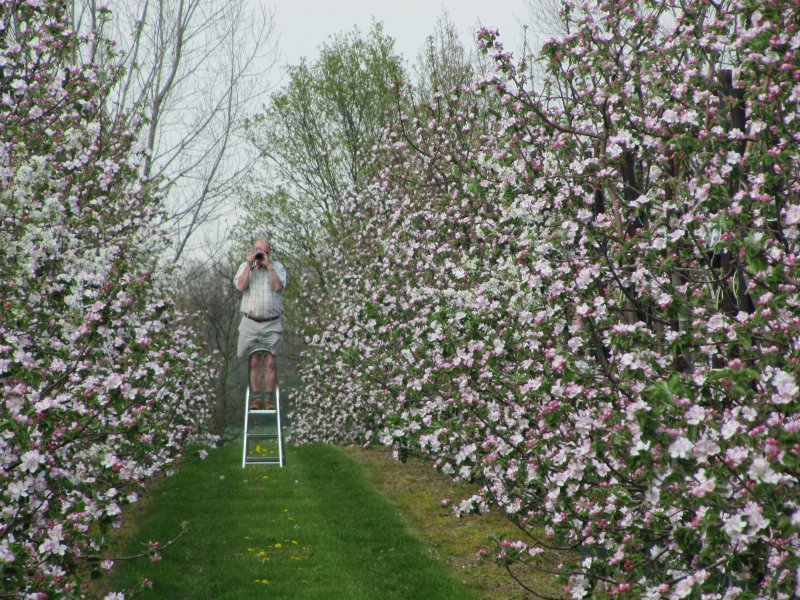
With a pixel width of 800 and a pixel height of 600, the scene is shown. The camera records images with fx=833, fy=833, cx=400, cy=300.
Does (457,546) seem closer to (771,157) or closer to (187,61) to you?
(771,157)

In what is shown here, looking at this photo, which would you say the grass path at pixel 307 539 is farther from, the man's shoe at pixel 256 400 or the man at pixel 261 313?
the man at pixel 261 313

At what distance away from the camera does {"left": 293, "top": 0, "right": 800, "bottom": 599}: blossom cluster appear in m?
3.29

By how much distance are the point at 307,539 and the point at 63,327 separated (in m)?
3.95

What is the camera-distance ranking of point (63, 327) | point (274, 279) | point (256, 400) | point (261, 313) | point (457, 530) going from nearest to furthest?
point (63, 327)
point (457, 530)
point (274, 279)
point (261, 313)
point (256, 400)

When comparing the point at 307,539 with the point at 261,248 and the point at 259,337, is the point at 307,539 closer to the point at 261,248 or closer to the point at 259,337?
the point at 259,337

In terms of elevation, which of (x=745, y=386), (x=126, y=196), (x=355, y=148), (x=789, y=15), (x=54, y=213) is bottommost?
(x=745, y=386)

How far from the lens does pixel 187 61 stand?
53.2ft

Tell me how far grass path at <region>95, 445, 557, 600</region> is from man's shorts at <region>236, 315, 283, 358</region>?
5.83ft

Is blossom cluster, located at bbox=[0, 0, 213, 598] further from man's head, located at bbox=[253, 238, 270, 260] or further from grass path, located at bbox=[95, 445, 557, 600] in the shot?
man's head, located at bbox=[253, 238, 270, 260]

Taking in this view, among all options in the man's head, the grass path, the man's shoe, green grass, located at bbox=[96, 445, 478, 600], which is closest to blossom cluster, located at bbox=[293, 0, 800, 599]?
the grass path

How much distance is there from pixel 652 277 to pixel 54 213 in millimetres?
4305

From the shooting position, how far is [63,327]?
18.4 feet

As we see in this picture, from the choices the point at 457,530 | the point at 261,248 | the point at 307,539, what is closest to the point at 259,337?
the point at 261,248

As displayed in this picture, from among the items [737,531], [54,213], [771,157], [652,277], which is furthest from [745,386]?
[54,213]
